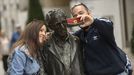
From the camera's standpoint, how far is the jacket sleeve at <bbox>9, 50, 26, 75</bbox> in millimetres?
5375

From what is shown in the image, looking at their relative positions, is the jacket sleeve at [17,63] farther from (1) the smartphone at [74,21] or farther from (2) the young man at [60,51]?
(1) the smartphone at [74,21]

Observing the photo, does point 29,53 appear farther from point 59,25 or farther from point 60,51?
point 59,25

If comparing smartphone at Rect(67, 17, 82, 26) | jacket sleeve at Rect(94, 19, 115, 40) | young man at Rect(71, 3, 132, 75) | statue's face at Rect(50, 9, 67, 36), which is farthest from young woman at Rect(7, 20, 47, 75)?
jacket sleeve at Rect(94, 19, 115, 40)

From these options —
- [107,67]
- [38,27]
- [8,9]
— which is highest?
[38,27]

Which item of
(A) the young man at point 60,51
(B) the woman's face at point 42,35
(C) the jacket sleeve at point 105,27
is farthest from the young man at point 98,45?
(B) the woman's face at point 42,35

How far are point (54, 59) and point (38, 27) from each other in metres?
0.33

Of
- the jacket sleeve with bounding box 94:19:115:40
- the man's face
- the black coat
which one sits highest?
the man's face

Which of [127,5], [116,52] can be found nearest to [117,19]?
[127,5]

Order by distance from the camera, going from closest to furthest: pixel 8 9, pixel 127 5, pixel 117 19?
pixel 117 19 < pixel 127 5 < pixel 8 9

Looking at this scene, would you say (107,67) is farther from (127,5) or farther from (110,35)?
(127,5)

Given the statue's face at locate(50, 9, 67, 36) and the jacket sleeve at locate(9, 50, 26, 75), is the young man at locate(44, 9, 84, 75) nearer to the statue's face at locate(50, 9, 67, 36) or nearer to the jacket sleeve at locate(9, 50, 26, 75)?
the statue's face at locate(50, 9, 67, 36)

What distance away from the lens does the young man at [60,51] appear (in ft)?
17.6

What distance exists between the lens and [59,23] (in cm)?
535

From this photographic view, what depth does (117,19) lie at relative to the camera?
1565cm
